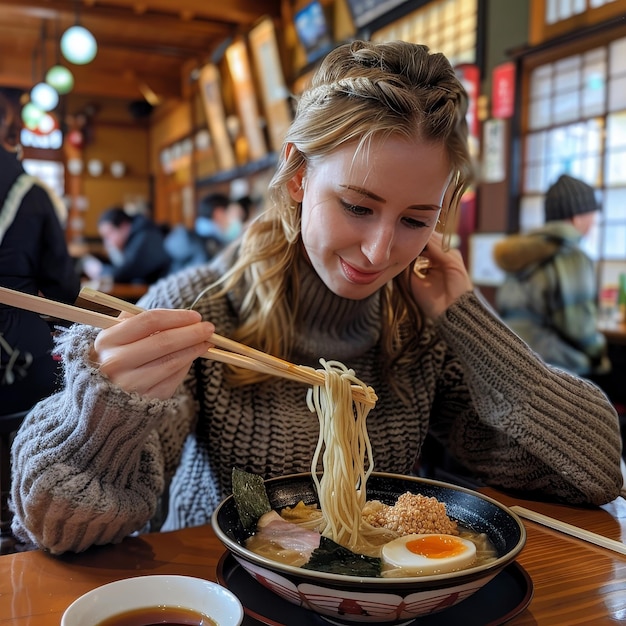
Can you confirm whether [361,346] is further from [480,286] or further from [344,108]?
[480,286]

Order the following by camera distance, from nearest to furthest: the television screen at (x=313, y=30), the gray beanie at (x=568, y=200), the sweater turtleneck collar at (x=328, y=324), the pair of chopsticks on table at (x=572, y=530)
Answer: the pair of chopsticks on table at (x=572, y=530) → the sweater turtleneck collar at (x=328, y=324) → the gray beanie at (x=568, y=200) → the television screen at (x=313, y=30)

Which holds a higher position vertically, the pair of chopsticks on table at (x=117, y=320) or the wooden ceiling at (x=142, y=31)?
the wooden ceiling at (x=142, y=31)

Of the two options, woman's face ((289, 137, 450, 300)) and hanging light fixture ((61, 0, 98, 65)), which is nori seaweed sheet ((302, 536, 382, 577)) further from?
hanging light fixture ((61, 0, 98, 65))

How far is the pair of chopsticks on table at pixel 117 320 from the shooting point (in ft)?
2.91

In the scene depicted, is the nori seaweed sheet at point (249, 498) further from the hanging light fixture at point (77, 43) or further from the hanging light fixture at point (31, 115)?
the hanging light fixture at point (77, 43)

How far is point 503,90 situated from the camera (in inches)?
204

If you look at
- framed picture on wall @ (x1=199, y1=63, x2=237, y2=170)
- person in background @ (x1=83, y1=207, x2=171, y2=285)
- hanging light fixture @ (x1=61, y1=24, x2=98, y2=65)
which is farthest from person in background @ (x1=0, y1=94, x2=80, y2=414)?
framed picture on wall @ (x1=199, y1=63, x2=237, y2=170)

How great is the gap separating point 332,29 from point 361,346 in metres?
6.41

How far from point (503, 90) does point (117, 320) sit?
4.87 m

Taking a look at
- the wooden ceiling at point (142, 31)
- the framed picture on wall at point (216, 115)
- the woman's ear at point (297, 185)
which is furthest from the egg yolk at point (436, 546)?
the framed picture on wall at point (216, 115)

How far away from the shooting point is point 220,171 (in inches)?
408

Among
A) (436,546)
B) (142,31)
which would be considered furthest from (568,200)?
(142,31)

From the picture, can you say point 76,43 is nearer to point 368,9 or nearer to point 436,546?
point 368,9

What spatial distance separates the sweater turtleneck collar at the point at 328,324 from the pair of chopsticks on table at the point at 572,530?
1.65ft
